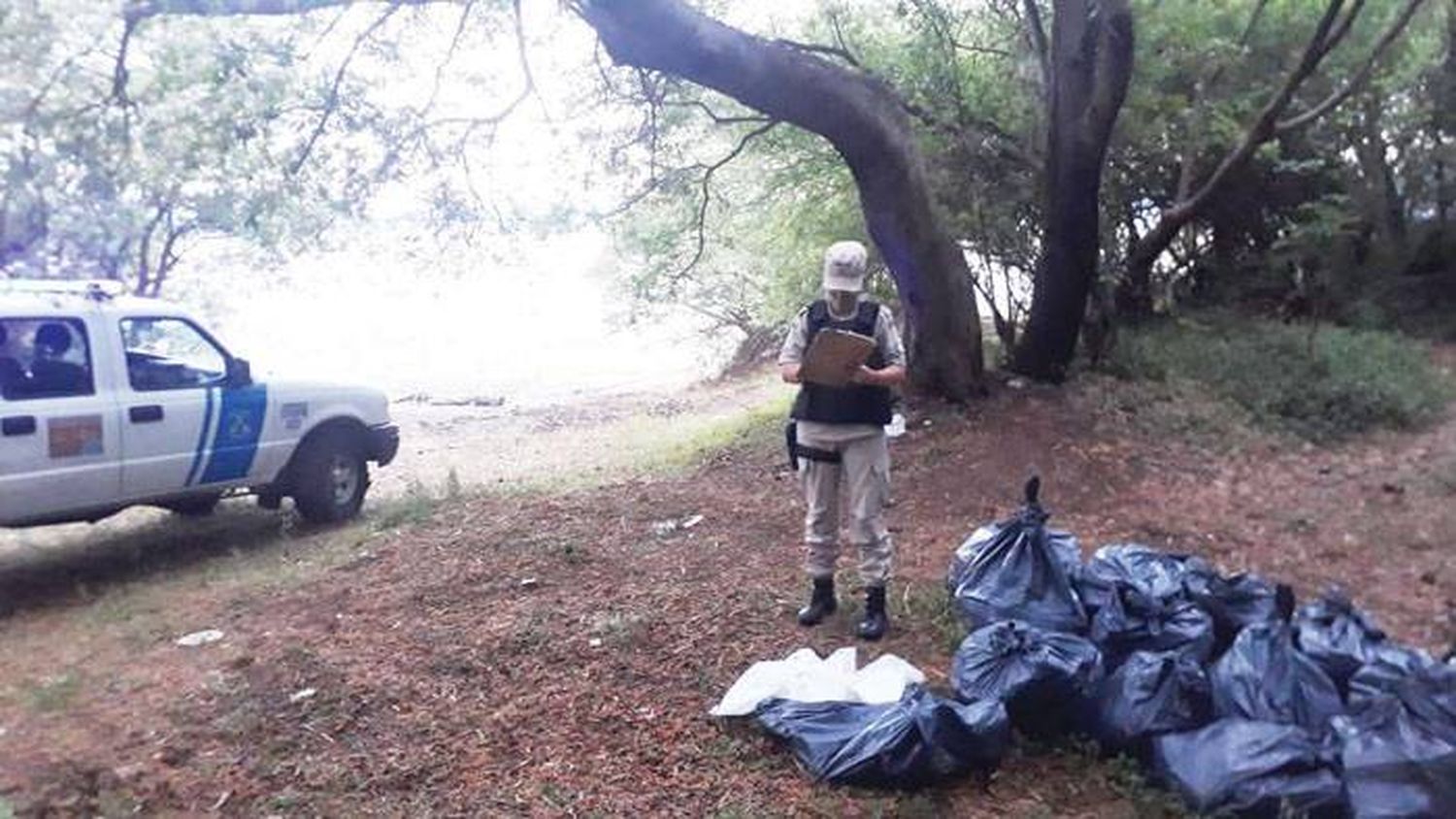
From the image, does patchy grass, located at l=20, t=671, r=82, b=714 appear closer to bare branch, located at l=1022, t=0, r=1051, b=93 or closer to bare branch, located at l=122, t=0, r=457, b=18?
bare branch, located at l=122, t=0, r=457, b=18

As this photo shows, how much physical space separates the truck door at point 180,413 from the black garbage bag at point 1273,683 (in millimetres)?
6486

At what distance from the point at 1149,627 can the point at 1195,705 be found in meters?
0.53

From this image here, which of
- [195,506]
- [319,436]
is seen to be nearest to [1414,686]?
[319,436]

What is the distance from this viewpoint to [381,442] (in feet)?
29.3

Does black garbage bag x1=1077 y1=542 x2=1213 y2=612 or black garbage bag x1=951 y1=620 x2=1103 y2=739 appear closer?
black garbage bag x1=951 y1=620 x2=1103 y2=739

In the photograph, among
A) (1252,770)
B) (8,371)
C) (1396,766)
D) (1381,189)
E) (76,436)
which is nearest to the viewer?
(1396,766)

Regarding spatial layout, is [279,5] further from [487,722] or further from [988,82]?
[988,82]

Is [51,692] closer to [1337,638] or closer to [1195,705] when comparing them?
[1195,705]

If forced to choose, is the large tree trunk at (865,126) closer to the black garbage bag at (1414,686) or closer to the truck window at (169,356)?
the truck window at (169,356)

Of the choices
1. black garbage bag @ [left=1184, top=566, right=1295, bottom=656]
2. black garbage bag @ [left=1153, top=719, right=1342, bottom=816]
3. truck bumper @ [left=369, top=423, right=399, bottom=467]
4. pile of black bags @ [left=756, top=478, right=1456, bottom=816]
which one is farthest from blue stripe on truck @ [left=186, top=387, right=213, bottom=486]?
black garbage bag @ [left=1153, top=719, right=1342, bottom=816]

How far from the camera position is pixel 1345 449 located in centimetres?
900

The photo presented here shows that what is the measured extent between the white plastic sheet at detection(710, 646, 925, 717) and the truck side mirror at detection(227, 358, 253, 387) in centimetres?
502

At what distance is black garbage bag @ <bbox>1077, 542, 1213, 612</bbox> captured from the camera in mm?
4469

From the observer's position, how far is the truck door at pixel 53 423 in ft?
20.7
